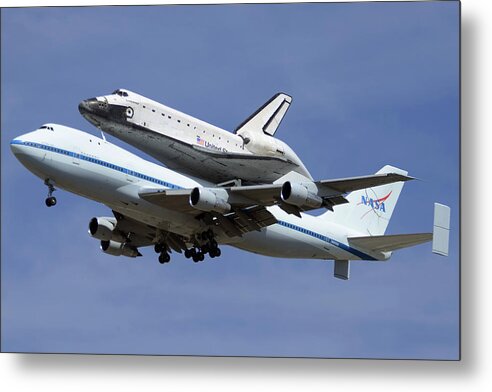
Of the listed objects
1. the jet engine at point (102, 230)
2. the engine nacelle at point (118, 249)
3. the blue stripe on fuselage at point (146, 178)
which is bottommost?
the engine nacelle at point (118, 249)

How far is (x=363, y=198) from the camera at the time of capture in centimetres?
2445

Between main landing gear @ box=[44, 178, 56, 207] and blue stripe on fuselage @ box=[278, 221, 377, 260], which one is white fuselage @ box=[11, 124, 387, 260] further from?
blue stripe on fuselage @ box=[278, 221, 377, 260]

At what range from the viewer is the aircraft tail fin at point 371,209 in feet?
79.6

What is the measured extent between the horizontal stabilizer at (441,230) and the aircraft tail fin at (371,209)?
8.15 m

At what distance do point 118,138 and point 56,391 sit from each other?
17.6 ft

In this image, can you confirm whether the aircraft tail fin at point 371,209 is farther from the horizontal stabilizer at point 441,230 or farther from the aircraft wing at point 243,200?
the horizontal stabilizer at point 441,230

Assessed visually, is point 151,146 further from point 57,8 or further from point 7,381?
Answer: point 7,381

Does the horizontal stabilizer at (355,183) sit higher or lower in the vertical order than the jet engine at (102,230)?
higher

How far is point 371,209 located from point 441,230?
8.52 metres

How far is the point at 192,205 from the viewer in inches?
778

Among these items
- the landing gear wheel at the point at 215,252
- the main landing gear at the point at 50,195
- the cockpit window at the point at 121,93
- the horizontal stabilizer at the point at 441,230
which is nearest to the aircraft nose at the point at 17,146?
the main landing gear at the point at 50,195

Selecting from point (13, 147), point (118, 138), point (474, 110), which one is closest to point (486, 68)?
point (474, 110)

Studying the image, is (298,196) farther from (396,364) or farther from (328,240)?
(396,364)

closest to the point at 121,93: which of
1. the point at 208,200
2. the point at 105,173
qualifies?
the point at 105,173
